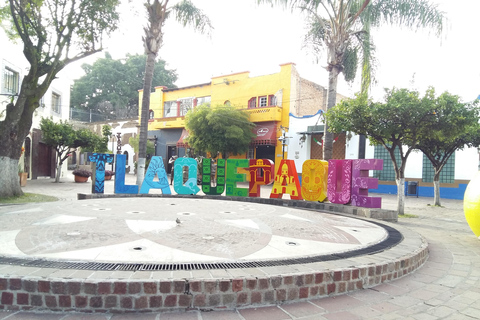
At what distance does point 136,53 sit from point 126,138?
50.7 feet

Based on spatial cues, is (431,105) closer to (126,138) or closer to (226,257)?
(226,257)

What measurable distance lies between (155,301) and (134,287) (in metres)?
0.23

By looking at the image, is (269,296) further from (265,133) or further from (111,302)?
(265,133)

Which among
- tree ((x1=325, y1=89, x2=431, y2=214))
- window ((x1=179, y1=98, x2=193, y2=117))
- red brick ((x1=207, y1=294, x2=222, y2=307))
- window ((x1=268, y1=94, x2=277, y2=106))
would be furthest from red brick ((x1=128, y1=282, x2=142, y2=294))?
window ((x1=179, y1=98, x2=193, y2=117))

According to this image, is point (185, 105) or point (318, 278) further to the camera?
point (185, 105)

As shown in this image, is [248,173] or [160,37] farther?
[160,37]

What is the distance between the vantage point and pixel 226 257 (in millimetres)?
3689

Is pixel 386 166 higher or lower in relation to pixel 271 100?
lower

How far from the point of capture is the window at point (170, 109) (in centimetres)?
3042

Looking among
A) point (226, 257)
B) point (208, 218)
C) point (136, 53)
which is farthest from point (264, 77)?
point (136, 53)

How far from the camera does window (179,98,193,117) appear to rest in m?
29.3

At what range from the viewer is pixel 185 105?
29.6 metres

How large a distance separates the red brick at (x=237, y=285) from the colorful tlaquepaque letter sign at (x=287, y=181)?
716 cm

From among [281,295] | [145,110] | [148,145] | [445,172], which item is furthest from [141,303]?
[148,145]
